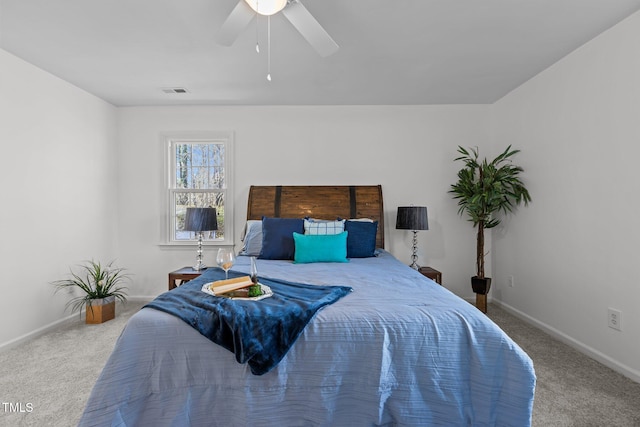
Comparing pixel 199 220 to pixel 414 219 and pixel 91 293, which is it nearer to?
pixel 91 293

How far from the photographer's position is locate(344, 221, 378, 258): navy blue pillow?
339cm

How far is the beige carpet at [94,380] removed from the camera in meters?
1.91

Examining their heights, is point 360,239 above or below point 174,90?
below

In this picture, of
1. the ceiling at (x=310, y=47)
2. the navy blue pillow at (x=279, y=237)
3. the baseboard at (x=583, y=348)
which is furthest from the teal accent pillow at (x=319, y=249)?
the baseboard at (x=583, y=348)

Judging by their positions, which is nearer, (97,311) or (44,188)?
(44,188)

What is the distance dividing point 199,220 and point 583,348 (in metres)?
3.69

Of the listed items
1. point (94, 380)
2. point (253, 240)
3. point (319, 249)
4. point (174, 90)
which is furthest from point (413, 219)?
point (94, 380)

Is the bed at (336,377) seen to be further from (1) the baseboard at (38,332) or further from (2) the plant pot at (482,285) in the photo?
(2) the plant pot at (482,285)

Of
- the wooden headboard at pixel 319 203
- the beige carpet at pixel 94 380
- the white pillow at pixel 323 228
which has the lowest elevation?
the beige carpet at pixel 94 380

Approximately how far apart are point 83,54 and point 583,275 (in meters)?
4.53

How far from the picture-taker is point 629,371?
2.35m

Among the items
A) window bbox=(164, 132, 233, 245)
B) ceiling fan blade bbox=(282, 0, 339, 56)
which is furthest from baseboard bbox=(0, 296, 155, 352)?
ceiling fan blade bbox=(282, 0, 339, 56)

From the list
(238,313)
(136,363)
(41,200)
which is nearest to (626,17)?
(238,313)

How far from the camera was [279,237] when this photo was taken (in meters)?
3.33
